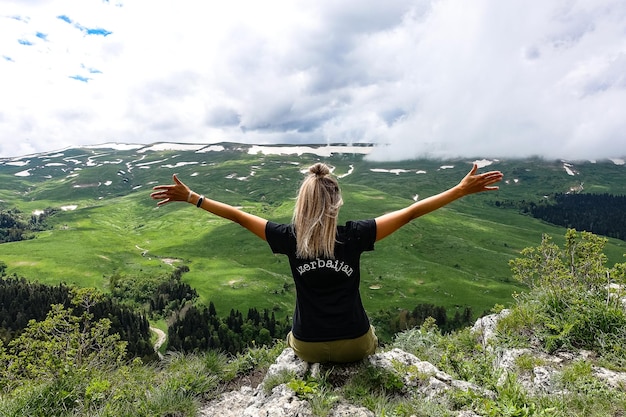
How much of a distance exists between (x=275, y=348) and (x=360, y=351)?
454 cm

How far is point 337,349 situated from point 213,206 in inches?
148

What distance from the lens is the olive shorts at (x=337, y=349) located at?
23.5ft

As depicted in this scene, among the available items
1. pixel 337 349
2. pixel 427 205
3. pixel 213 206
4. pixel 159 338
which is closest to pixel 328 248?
→ pixel 427 205

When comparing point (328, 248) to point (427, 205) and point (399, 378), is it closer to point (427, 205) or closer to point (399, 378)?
point (427, 205)

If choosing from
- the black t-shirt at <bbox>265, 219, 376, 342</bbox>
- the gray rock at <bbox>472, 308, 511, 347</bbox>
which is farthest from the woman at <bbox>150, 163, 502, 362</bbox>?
the gray rock at <bbox>472, 308, 511, 347</bbox>

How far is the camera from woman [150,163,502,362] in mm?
6371

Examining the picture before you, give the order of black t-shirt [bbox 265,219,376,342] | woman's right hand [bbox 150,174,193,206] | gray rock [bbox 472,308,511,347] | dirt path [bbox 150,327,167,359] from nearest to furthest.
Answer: black t-shirt [bbox 265,219,376,342], woman's right hand [bbox 150,174,193,206], gray rock [bbox 472,308,511,347], dirt path [bbox 150,327,167,359]

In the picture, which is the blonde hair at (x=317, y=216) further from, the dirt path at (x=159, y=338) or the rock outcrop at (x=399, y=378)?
the dirt path at (x=159, y=338)

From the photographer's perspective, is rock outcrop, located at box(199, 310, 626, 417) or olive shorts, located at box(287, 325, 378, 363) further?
olive shorts, located at box(287, 325, 378, 363)

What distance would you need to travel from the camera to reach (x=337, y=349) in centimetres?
722

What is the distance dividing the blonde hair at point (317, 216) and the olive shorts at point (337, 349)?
1.91 meters

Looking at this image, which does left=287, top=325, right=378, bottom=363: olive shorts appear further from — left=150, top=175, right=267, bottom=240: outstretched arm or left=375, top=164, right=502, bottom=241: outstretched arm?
left=150, top=175, right=267, bottom=240: outstretched arm

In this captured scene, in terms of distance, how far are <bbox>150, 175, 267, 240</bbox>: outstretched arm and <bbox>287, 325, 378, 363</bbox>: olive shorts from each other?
2351 millimetres

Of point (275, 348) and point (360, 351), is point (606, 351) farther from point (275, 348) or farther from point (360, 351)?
point (275, 348)
